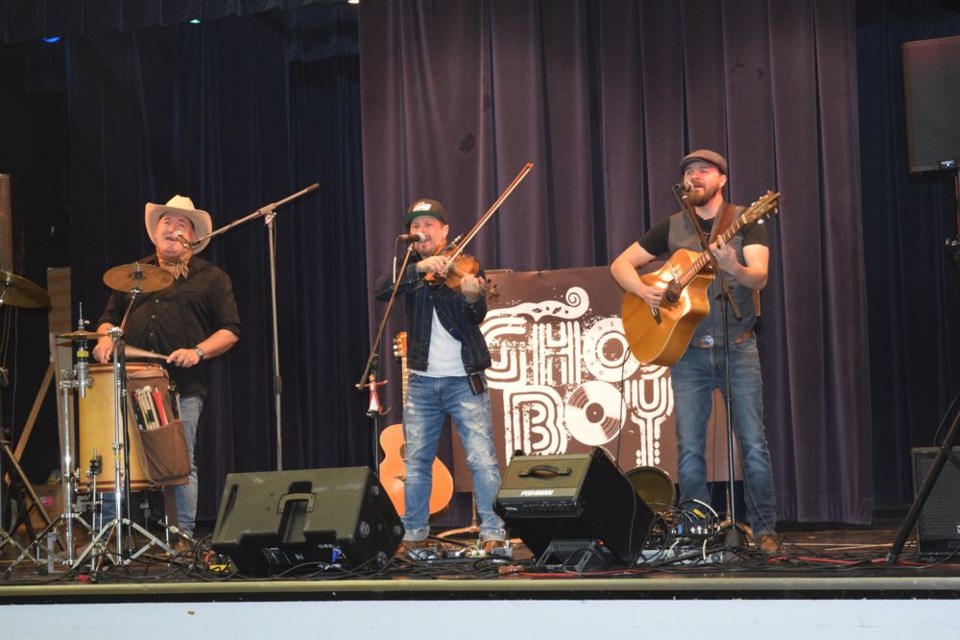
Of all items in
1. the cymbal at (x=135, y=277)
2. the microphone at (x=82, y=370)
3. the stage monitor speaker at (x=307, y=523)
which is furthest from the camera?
the cymbal at (x=135, y=277)

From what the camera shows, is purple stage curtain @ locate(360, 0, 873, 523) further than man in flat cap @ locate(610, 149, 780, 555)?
Yes

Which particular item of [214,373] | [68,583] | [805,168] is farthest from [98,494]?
[805,168]

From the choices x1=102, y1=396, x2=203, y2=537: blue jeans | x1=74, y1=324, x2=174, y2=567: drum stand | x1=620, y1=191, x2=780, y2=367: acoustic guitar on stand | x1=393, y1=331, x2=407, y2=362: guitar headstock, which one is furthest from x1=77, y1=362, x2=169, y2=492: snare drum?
x1=620, y1=191, x2=780, y2=367: acoustic guitar on stand

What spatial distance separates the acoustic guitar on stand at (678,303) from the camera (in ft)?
15.9

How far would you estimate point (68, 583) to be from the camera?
171 inches

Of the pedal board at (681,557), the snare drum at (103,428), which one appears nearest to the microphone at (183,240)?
the snare drum at (103,428)

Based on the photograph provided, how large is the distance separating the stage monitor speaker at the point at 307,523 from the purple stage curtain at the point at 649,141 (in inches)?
107

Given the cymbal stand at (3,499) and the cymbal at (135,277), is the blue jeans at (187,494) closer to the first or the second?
the cymbal stand at (3,499)

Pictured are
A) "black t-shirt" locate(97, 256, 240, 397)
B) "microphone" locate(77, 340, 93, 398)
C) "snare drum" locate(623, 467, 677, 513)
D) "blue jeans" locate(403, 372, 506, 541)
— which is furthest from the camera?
"black t-shirt" locate(97, 256, 240, 397)

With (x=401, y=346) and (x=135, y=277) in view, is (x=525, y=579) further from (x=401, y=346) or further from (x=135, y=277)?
(x=401, y=346)

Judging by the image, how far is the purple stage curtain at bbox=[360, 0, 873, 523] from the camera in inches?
250

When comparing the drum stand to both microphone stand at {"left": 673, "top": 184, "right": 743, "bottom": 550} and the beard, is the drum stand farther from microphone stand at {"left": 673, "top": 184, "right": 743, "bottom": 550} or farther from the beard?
the beard

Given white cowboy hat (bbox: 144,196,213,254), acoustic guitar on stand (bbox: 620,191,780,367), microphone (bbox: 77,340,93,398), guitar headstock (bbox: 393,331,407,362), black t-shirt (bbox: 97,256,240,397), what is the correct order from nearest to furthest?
acoustic guitar on stand (bbox: 620,191,780,367)
microphone (bbox: 77,340,93,398)
black t-shirt (bbox: 97,256,240,397)
guitar headstock (bbox: 393,331,407,362)
white cowboy hat (bbox: 144,196,213,254)

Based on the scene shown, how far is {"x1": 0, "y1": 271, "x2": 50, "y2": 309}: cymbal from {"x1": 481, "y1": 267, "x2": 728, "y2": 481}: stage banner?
2.39 metres
